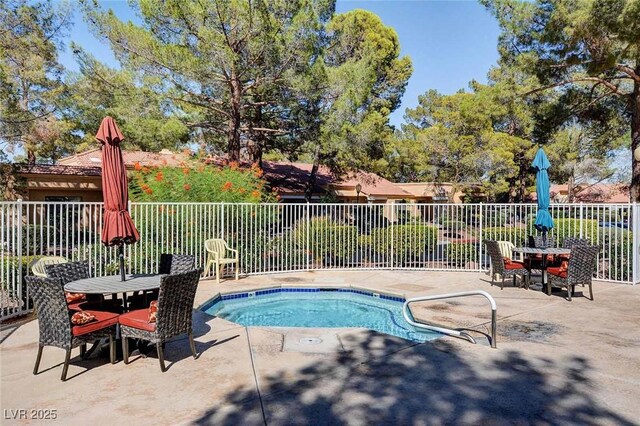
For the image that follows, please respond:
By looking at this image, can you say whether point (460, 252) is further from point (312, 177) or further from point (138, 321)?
point (312, 177)

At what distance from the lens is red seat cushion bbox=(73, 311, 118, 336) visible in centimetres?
410

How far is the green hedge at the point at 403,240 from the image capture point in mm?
12258

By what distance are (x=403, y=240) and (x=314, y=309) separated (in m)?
4.71

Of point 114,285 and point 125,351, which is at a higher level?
point 114,285

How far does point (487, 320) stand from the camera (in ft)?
21.1

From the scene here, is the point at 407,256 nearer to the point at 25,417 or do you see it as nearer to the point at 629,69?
the point at 629,69

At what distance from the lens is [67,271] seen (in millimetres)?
5488

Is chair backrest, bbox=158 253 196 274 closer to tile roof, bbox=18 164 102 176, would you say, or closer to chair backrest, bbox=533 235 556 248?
chair backrest, bbox=533 235 556 248

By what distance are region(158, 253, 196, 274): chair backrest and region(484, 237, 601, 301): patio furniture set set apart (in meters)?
6.26

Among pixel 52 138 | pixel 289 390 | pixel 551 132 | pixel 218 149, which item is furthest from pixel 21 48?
pixel 551 132

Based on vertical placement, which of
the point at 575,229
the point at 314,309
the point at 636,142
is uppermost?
the point at 636,142

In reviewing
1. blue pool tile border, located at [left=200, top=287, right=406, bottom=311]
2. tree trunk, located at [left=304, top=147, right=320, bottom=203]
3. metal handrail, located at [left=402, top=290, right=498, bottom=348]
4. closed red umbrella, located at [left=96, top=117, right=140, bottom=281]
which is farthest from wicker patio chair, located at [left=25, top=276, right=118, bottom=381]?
tree trunk, located at [left=304, top=147, right=320, bottom=203]

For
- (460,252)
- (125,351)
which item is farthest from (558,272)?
(125,351)

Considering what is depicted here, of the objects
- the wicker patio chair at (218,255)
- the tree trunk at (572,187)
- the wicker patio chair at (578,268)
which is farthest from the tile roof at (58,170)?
the tree trunk at (572,187)
